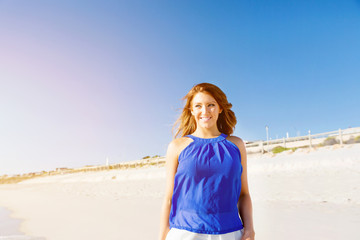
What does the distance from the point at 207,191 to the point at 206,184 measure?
0.12ft

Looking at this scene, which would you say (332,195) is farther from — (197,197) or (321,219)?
(197,197)

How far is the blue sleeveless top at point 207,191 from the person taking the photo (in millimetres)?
1549

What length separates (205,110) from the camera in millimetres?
1804

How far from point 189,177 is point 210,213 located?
0.22 meters

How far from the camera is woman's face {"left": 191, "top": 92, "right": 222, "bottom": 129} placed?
5.92 feet

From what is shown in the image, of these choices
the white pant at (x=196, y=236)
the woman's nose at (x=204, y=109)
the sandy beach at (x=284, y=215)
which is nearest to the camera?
the white pant at (x=196, y=236)

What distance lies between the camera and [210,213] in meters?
1.56

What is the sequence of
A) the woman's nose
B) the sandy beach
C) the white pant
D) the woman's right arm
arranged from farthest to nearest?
1. the sandy beach
2. the woman's nose
3. the woman's right arm
4. the white pant

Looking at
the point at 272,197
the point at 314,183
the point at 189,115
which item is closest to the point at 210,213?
the point at 189,115

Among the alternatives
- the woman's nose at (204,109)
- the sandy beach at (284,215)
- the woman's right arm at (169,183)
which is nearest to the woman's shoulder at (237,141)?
the woman's nose at (204,109)

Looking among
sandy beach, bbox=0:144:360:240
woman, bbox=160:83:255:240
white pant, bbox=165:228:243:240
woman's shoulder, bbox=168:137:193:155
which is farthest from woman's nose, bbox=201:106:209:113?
sandy beach, bbox=0:144:360:240

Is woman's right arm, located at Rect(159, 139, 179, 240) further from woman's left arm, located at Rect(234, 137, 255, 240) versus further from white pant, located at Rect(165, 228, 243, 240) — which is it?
woman's left arm, located at Rect(234, 137, 255, 240)

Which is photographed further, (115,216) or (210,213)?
(115,216)

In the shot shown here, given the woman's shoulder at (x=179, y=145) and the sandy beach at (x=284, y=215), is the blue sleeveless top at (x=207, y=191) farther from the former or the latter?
the sandy beach at (x=284, y=215)
